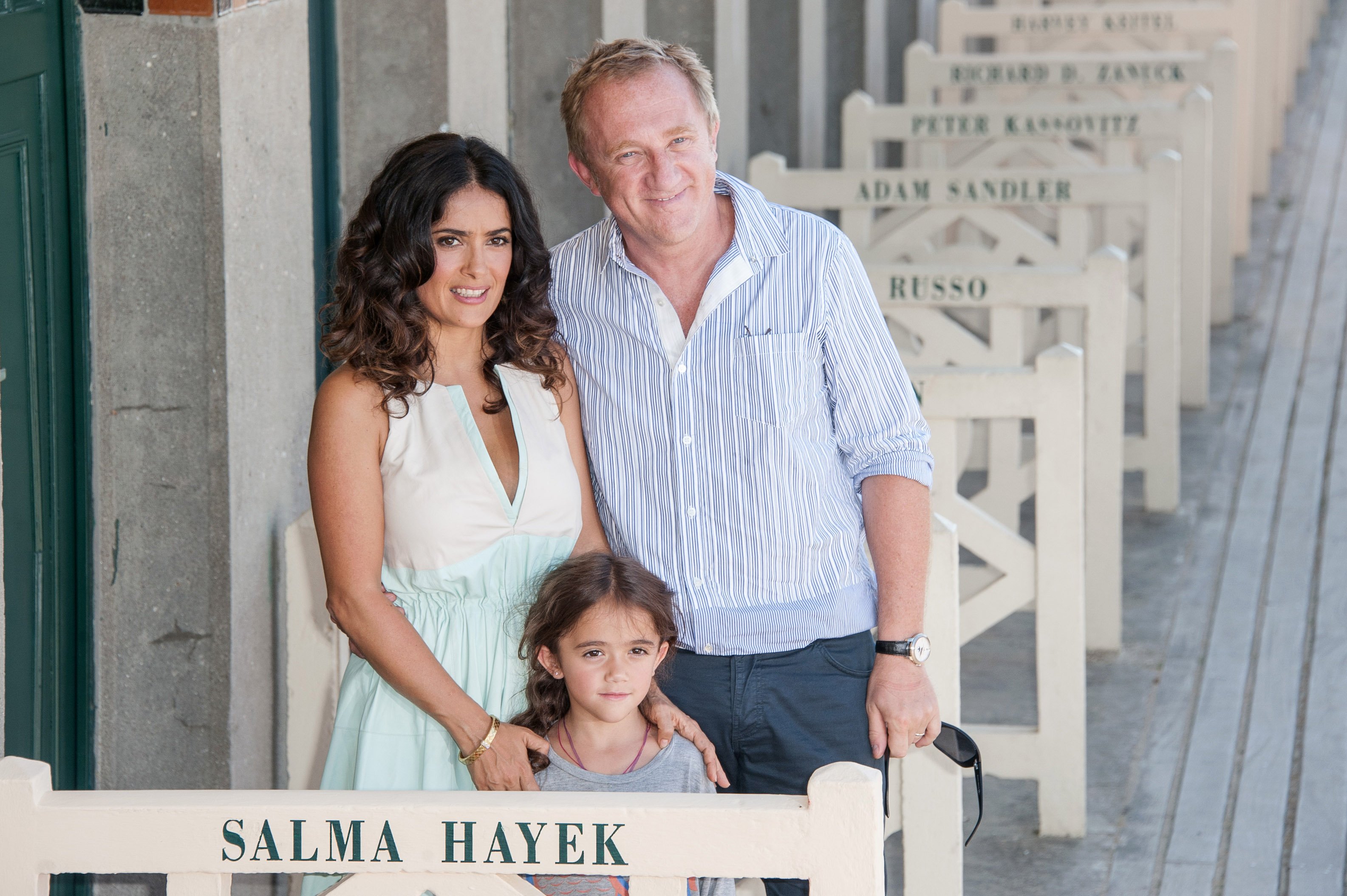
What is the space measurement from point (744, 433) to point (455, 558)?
44cm

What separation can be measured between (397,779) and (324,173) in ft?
6.12

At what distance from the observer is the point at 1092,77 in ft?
22.8

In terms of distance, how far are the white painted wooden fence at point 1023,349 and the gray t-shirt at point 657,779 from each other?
219 cm

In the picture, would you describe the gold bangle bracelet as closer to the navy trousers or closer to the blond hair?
the navy trousers

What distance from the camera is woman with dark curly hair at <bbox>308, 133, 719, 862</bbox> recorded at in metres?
2.21

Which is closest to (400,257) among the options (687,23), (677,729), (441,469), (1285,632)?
(441,469)

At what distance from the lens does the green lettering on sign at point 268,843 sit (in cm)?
164

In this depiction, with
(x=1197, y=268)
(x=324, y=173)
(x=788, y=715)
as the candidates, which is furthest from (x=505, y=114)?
(x=1197, y=268)

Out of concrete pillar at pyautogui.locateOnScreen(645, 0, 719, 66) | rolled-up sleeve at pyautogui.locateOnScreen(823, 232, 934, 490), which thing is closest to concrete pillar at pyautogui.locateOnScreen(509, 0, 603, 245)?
concrete pillar at pyautogui.locateOnScreen(645, 0, 719, 66)

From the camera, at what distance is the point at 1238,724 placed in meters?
4.33

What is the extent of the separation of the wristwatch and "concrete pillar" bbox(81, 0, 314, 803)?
3.98 ft

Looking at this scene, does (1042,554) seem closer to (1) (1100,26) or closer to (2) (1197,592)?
(2) (1197,592)

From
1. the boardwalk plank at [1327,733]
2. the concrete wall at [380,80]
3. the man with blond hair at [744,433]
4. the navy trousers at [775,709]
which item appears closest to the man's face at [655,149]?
the man with blond hair at [744,433]

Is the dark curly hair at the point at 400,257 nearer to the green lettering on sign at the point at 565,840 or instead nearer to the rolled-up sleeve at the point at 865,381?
the rolled-up sleeve at the point at 865,381
